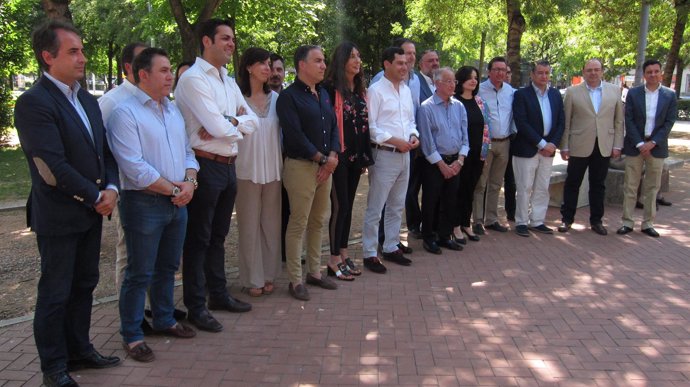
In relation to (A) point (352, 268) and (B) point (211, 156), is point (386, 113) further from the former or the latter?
(B) point (211, 156)

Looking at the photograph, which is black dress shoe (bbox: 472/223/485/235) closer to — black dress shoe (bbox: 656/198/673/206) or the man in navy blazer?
the man in navy blazer

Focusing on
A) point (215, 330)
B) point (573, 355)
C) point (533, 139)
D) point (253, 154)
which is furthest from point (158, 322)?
point (533, 139)

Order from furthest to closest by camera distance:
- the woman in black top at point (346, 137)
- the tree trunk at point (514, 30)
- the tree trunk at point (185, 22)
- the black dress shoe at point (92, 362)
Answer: the tree trunk at point (514, 30)
the tree trunk at point (185, 22)
the woman in black top at point (346, 137)
the black dress shoe at point (92, 362)

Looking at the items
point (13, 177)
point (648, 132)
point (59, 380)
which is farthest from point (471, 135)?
point (13, 177)

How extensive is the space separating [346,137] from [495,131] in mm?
2554

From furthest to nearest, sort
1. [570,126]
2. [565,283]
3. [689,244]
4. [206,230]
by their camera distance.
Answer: [570,126]
[689,244]
[565,283]
[206,230]

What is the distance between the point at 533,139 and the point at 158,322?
4.81m

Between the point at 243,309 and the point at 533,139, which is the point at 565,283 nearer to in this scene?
the point at 533,139

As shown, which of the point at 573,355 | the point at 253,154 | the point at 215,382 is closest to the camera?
the point at 215,382

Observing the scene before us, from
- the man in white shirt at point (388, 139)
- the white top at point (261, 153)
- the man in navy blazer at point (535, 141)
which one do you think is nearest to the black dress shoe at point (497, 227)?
the man in navy blazer at point (535, 141)

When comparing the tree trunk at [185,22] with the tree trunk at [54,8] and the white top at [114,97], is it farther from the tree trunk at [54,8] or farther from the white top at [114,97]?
the white top at [114,97]

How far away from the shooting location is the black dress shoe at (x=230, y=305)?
14.6 feet

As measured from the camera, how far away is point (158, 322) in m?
3.94

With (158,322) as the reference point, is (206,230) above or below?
above
